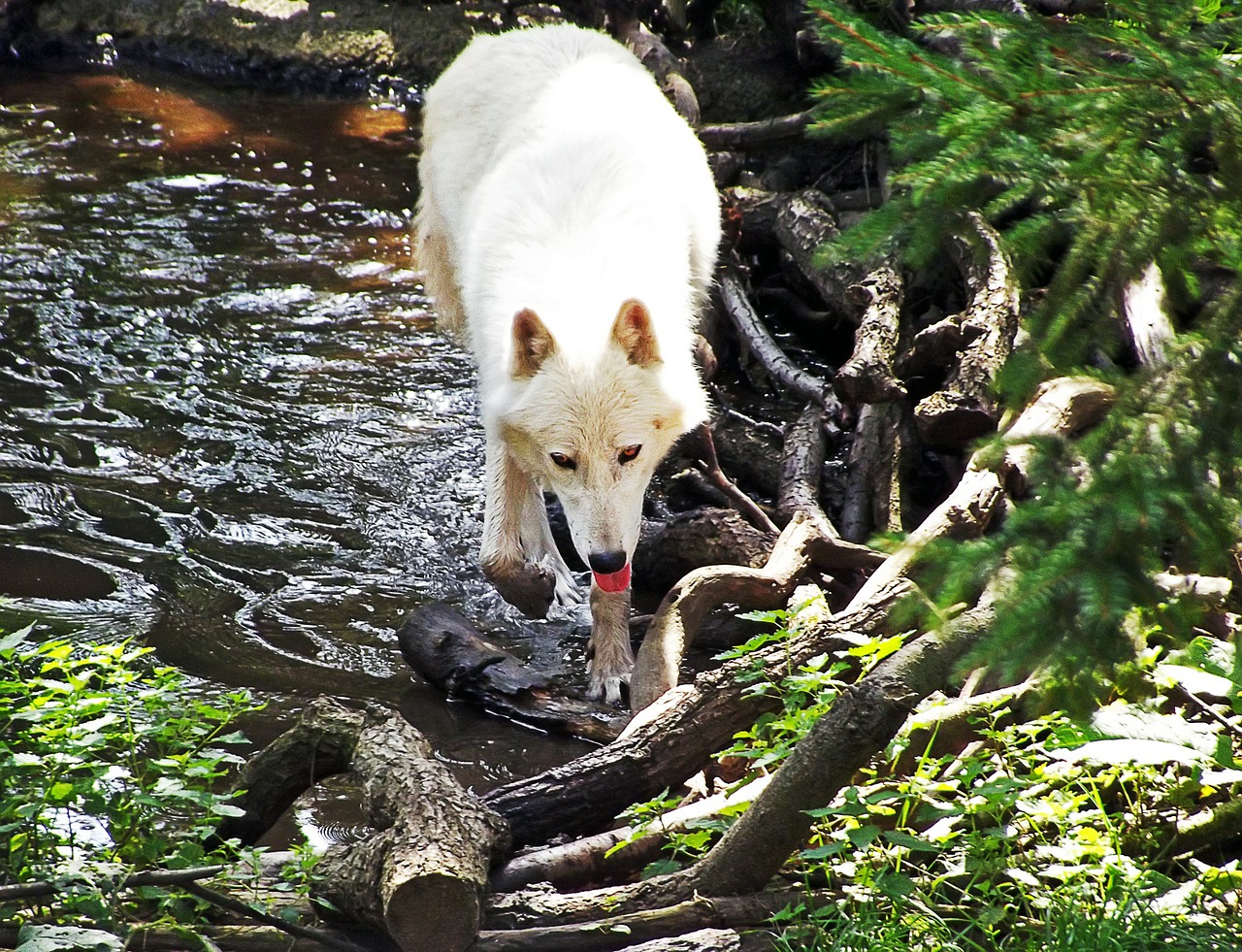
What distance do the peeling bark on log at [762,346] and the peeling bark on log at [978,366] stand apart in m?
0.88

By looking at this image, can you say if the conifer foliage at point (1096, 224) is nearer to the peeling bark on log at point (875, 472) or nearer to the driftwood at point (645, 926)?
the driftwood at point (645, 926)

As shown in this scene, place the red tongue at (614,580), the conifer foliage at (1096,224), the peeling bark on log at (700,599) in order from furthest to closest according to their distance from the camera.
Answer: the red tongue at (614,580)
the peeling bark on log at (700,599)
the conifer foliage at (1096,224)

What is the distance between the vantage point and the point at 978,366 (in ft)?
14.6

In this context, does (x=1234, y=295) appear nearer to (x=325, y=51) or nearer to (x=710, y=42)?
(x=710, y=42)

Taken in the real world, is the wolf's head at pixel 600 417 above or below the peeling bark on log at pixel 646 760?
above

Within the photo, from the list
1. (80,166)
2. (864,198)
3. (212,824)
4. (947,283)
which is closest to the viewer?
(212,824)

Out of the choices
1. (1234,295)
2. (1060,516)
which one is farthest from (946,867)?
(1234,295)

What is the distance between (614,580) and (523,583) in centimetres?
60

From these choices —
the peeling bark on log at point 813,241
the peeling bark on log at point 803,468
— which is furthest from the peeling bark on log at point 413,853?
the peeling bark on log at point 813,241

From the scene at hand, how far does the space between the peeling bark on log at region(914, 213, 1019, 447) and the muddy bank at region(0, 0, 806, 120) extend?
364 inches

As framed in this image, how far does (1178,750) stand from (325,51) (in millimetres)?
12983

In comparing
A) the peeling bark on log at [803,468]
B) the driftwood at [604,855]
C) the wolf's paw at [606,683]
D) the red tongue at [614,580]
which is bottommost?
the wolf's paw at [606,683]

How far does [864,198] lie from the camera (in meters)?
7.54

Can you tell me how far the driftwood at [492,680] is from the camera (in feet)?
13.4
